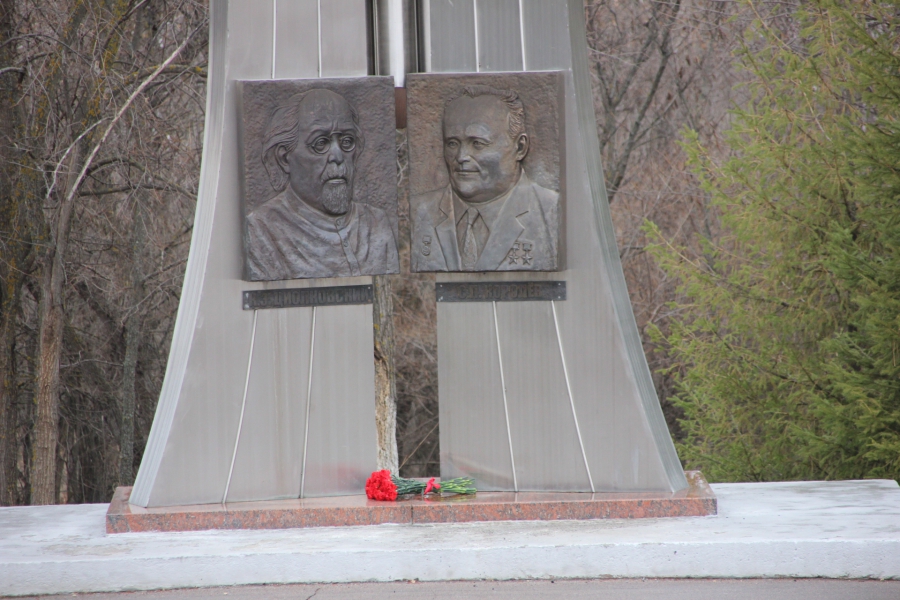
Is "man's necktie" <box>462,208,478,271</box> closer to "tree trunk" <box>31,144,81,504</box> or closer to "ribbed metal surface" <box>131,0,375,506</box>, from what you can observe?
"ribbed metal surface" <box>131,0,375,506</box>

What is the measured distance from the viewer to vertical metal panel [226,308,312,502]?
233 inches

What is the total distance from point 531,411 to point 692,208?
8028 millimetres

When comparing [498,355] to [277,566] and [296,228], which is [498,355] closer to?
[296,228]

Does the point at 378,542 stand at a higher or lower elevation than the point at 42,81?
lower

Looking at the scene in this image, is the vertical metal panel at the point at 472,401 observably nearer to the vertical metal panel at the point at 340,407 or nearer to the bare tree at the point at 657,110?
the vertical metal panel at the point at 340,407

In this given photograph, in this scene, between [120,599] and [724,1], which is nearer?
[120,599]

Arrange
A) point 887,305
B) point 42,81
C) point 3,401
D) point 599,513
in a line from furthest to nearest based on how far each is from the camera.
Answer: point 3,401 < point 42,81 < point 887,305 < point 599,513

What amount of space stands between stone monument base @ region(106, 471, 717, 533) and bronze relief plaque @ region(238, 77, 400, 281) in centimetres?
136

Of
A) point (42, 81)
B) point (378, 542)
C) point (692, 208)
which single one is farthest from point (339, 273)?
point (692, 208)

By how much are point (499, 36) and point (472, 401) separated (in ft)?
7.25

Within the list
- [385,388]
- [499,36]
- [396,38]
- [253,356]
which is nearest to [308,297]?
[253,356]

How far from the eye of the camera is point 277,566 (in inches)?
200

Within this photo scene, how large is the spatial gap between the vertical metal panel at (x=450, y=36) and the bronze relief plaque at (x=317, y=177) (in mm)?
339

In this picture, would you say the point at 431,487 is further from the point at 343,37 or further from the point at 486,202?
the point at 343,37
